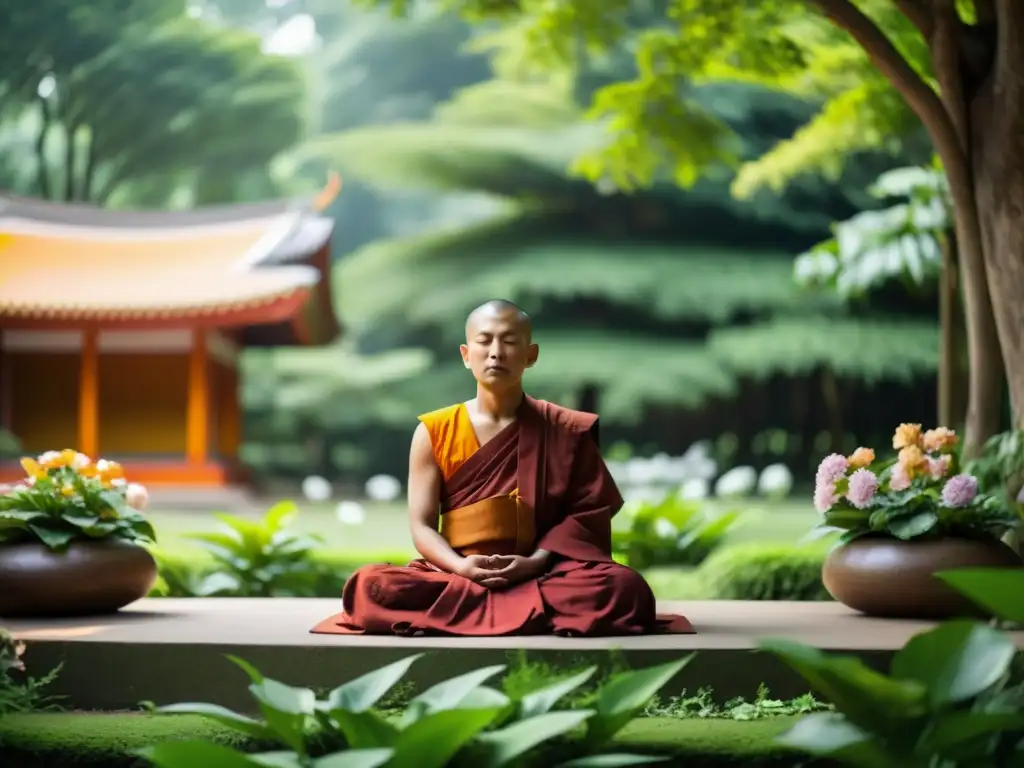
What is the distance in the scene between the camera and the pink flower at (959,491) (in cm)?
460

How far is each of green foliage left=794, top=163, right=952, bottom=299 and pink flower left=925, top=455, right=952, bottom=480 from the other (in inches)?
206

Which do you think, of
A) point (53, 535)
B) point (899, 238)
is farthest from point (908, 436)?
point (899, 238)

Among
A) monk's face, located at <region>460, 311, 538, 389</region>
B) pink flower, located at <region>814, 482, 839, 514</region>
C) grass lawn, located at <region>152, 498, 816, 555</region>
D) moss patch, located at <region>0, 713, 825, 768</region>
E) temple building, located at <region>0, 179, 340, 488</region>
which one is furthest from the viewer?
temple building, located at <region>0, 179, 340, 488</region>

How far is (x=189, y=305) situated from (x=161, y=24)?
445 inches

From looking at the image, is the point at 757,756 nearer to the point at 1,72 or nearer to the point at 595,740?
the point at 595,740

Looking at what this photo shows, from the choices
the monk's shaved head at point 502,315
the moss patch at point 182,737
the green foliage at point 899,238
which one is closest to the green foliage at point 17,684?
Answer: the moss patch at point 182,737

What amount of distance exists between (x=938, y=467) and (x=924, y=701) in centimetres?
256

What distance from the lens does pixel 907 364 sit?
1712 centimetres

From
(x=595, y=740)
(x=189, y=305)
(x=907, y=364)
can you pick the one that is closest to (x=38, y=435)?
(x=189, y=305)

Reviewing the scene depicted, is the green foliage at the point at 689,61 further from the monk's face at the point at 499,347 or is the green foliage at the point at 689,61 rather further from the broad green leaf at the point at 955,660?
the broad green leaf at the point at 955,660

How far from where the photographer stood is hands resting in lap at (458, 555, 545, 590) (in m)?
3.93

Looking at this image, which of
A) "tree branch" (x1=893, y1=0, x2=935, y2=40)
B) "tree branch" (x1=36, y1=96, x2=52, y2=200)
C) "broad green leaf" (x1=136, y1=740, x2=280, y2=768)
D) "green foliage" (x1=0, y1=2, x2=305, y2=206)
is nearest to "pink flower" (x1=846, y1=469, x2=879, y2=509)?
"tree branch" (x1=893, y1=0, x2=935, y2=40)

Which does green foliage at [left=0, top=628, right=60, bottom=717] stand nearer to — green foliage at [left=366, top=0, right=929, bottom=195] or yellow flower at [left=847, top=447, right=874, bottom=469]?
yellow flower at [left=847, top=447, right=874, bottom=469]

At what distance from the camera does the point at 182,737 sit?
286 centimetres
